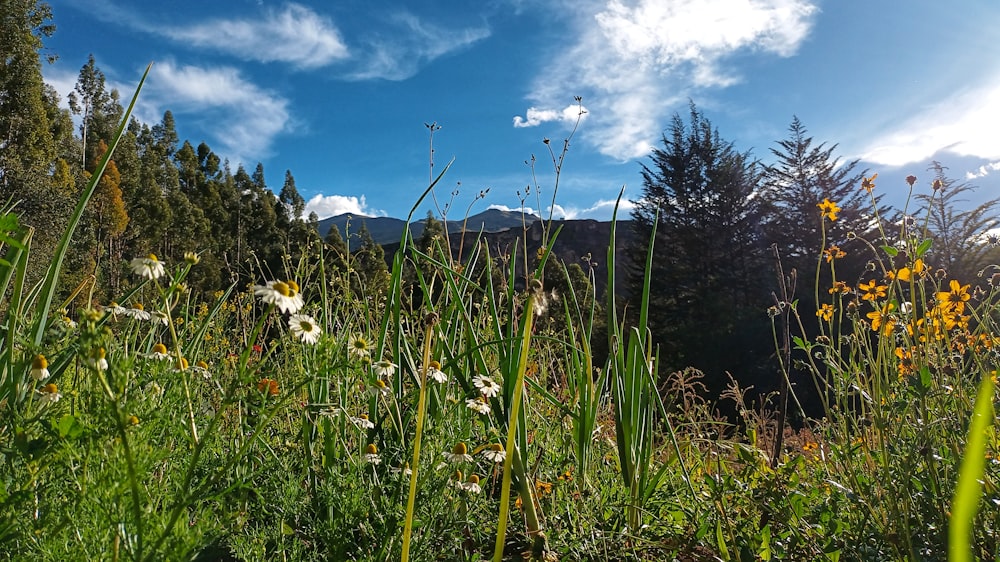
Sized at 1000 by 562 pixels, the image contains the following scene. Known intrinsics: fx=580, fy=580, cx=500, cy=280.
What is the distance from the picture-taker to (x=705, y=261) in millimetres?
18281

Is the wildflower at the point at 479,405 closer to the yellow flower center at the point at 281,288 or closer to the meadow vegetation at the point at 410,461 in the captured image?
the meadow vegetation at the point at 410,461

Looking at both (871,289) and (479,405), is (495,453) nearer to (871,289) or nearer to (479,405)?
(479,405)

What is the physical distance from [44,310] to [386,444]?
733 millimetres

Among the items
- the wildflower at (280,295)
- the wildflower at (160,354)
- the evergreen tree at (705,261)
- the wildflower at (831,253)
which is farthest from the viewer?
the evergreen tree at (705,261)

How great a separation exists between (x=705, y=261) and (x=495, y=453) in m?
18.4

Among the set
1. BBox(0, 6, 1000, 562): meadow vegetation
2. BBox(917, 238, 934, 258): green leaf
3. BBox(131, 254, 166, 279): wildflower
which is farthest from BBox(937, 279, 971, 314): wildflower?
BBox(131, 254, 166, 279): wildflower

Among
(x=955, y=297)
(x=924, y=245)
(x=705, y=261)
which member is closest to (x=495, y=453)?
(x=924, y=245)

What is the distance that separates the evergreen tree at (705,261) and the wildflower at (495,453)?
1456 cm

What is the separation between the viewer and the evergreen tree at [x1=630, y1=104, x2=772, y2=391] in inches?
609

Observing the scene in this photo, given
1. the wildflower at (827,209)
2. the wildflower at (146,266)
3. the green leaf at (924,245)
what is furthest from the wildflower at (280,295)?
the wildflower at (827,209)

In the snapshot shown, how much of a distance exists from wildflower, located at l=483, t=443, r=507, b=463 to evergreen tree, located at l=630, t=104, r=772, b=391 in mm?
14560

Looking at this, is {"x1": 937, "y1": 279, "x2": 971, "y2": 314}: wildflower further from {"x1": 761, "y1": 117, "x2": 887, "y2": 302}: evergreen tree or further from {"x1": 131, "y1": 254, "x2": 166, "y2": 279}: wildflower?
{"x1": 761, "y1": 117, "x2": 887, "y2": 302}: evergreen tree

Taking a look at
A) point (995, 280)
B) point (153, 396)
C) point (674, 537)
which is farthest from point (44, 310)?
A: point (995, 280)

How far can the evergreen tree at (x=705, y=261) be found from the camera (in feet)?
50.7
